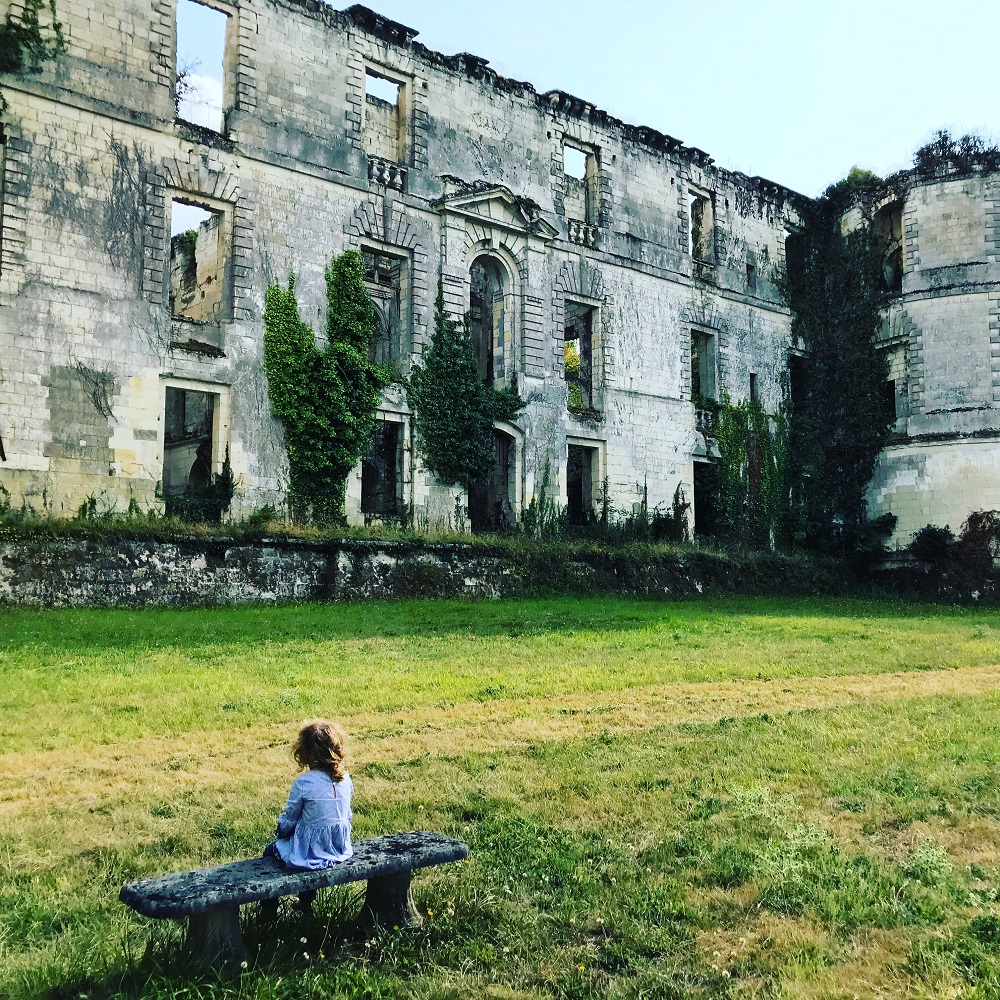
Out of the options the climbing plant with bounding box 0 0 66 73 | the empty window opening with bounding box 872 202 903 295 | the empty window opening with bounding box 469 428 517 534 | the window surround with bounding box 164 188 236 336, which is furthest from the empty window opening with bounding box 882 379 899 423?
the climbing plant with bounding box 0 0 66 73

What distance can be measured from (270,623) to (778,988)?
40.5ft

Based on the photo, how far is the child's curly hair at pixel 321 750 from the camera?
17.4 ft

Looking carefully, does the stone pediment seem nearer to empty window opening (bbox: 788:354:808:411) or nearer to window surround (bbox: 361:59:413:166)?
window surround (bbox: 361:59:413:166)

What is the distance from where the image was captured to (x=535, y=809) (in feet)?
23.4

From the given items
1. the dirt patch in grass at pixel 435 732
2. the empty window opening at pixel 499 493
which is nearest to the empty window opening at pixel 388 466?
the empty window opening at pixel 499 493

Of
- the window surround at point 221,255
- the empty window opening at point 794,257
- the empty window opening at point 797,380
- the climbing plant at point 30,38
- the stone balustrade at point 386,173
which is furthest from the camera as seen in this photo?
the empty window opening at point 794,257

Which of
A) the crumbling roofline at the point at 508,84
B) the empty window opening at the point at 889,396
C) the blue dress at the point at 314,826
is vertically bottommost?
the blue dress at the point at 314,826

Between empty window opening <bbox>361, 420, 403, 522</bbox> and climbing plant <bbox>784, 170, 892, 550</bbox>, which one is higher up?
climbing plant <bbox>784, 170, 892, 550</bbox>

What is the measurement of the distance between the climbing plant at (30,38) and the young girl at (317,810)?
58.2 ft

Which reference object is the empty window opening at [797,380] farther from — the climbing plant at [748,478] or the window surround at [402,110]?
the window surround at [402,110]

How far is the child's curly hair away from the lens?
530cm

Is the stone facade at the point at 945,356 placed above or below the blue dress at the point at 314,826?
above

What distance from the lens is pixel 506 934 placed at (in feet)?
16.8

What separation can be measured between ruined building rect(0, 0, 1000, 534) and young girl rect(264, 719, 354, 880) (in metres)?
14.6
